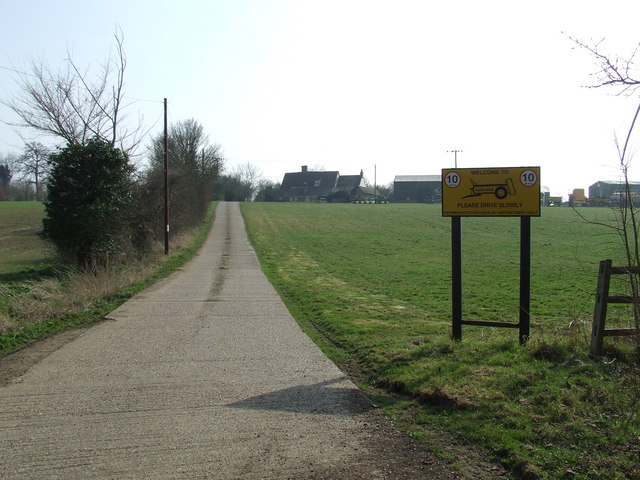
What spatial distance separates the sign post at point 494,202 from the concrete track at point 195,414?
2.59 meters

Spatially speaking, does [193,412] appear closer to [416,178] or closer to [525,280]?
[525,280]

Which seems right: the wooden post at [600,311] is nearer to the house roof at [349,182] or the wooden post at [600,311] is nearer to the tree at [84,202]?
the tree at [84,202]

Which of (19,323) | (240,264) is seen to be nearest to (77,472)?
(19,323)

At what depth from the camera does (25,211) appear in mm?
59594

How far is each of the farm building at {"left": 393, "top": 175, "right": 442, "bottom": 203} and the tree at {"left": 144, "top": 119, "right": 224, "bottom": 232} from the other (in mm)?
53170

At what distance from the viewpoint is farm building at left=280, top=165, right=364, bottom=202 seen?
11812cm

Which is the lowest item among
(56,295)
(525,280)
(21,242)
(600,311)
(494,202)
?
(56,295)

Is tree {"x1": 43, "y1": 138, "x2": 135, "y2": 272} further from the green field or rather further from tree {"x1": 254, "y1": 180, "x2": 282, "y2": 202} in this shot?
tree {"x1": 254, "y1": 180, "x2": 282, "y2": 202}

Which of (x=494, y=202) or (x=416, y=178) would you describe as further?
(x=416, y=178)

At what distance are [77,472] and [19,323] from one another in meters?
7.67

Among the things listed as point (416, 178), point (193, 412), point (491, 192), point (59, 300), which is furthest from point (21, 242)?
point (416, 178)

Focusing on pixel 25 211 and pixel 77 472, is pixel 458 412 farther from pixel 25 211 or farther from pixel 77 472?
pixel 25 211

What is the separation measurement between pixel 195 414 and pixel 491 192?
5.33m

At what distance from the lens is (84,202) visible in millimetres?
20500
